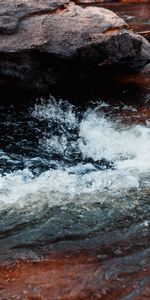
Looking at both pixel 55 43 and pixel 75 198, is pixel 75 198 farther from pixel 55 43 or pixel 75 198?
pixel 55 43

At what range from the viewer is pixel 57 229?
12.8 ft

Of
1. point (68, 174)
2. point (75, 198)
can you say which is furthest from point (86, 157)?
point (75, 198)

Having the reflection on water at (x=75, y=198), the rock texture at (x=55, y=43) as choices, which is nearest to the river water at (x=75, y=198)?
the reflection on water at (x=75, y=198)

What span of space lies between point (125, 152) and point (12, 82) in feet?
7.32

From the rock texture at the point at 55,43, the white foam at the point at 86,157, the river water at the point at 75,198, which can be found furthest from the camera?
the rock texture at the point at 55,43

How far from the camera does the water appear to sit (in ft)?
12.8

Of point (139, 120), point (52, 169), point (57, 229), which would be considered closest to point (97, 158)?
point (52, 169)

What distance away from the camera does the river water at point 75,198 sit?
10.7ft

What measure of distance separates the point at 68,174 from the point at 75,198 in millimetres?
623

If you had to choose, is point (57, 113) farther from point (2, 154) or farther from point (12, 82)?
point (2, 154)

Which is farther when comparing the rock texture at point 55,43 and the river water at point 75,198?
the rock texture at point 55,43

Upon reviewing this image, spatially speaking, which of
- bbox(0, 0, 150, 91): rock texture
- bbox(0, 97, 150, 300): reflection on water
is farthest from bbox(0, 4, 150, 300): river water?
bbox(0, 0, 150, 91): rock texture

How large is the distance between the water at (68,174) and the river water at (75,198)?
0.01 meters

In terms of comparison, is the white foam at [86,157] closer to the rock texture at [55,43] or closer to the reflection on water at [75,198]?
the reflection on water at [75,198]
